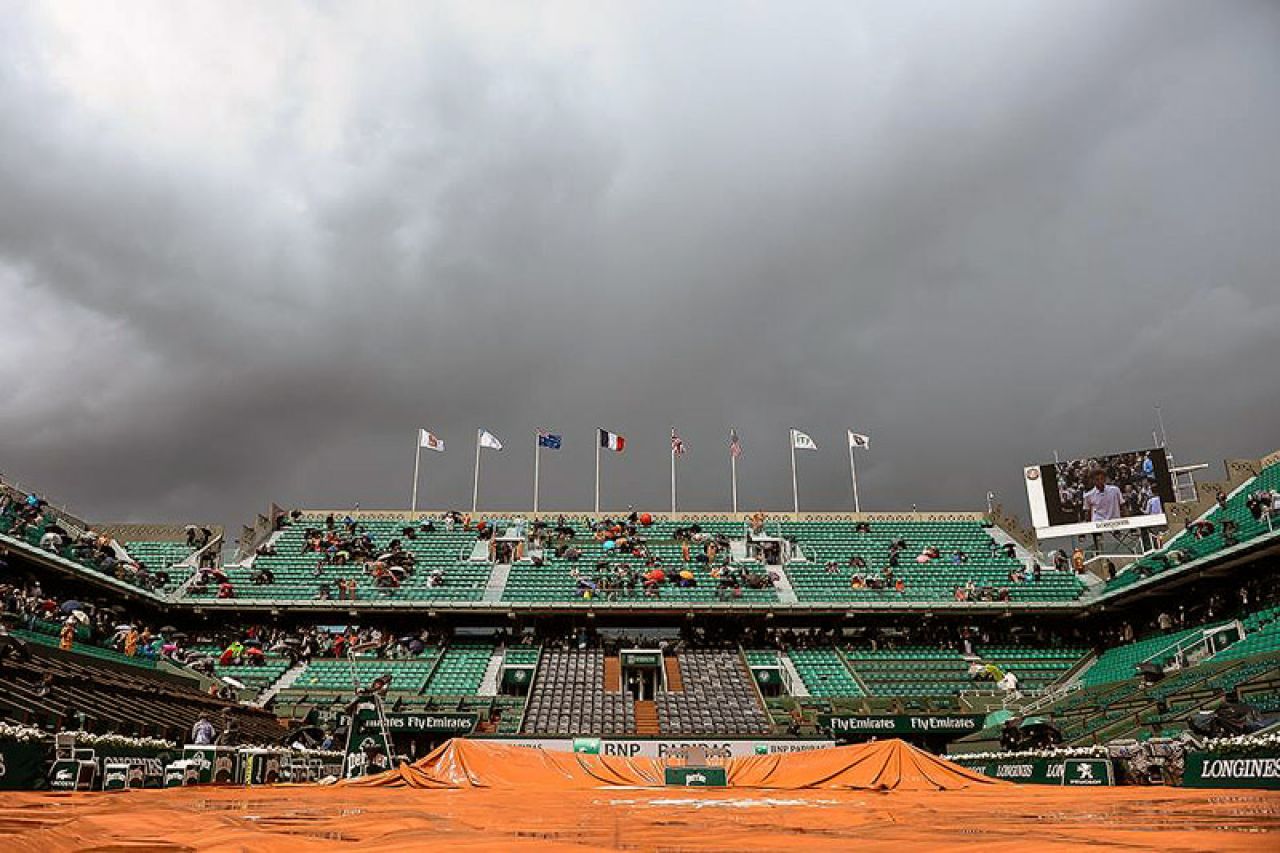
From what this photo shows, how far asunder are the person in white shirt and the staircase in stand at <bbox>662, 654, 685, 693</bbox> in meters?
19.8

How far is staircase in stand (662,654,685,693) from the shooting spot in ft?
106

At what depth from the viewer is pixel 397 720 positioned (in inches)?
1033

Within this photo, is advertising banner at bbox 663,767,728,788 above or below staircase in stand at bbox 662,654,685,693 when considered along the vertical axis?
below

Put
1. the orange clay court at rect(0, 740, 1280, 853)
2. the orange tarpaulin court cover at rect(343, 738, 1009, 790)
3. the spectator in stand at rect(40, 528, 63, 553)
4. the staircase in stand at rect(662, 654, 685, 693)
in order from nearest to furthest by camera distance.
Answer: the orange clay court at rect(0, 740, 1280, 853), the orange tarpaulin court cover at rect(343, 738, 1009, 790), the spectator in stand at rect(40, 528, 63, 553), the staircase in stand at rect(662, 654, 685, 693)

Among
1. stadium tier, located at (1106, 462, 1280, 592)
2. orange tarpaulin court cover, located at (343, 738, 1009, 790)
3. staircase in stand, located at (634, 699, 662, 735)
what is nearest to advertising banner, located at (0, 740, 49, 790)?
orange tarpaulin court cover, located at (343, 738, 1009, 790)

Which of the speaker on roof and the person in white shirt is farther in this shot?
the person in white shirt

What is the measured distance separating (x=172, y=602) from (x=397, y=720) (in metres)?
15.0

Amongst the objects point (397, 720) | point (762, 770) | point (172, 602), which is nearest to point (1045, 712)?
point (762, 770)

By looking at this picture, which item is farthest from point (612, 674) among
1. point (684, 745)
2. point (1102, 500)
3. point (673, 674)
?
point (1102, 500)

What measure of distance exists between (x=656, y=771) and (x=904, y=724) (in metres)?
11.7

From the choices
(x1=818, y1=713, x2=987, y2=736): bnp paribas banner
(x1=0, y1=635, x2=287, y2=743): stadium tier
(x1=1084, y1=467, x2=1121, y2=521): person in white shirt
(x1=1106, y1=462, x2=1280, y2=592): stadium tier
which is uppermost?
(x1=1084, y1=467, x2=1121, y2=521): person in white shirt

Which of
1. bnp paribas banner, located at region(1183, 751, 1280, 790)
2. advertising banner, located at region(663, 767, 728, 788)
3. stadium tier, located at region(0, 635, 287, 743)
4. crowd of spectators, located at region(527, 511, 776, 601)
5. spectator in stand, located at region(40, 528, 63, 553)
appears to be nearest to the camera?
bnp paribas banner, located at region(1183, 751, 1280, 790)

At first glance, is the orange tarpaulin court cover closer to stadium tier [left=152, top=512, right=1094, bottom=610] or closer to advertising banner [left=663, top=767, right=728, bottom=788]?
A: advertising banner [left=663, top=767, right=728, bottom=788]

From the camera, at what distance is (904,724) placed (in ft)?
85.3
